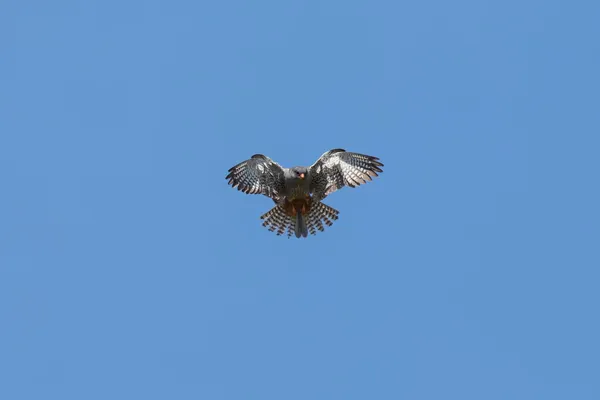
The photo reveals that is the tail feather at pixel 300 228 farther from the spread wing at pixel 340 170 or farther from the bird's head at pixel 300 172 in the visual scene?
the bird's head at pixel 300 172

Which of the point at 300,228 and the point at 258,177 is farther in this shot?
the point at 300,228

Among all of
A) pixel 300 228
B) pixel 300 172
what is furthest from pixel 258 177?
pixel 300 228

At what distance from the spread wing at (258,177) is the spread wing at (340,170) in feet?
2.43

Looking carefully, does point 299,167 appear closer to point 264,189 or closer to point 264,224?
point 264,189

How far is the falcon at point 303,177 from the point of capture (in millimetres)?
19906

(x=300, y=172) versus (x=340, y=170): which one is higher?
(x=340, y=170)

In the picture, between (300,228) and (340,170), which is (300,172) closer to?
(340,170)

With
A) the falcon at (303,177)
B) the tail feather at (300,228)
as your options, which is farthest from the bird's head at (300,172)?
the tail feather at (300,228)

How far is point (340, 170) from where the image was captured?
20297 mm

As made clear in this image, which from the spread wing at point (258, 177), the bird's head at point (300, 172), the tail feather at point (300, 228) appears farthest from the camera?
the tail feather at point (300, 228)

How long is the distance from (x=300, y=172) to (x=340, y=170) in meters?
1.05

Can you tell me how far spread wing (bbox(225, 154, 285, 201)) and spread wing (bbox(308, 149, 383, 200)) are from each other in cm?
74

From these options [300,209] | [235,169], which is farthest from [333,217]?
[235,169]

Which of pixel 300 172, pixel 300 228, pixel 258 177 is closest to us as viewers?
pixel 300 172
